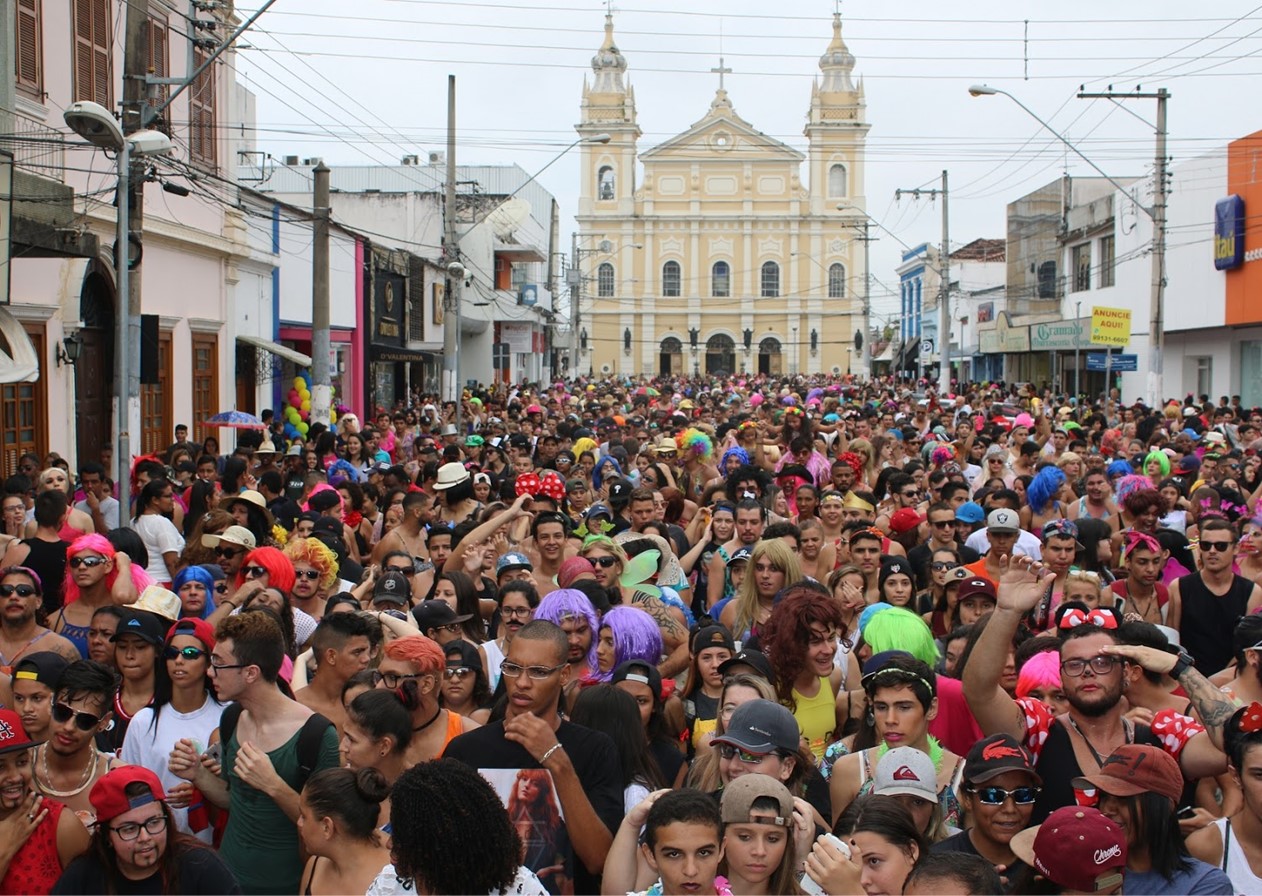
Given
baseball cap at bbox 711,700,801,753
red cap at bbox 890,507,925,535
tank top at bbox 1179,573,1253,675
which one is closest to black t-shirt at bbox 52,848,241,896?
baseball cap at bbox 711,700,801,753

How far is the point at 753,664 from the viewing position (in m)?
5.59

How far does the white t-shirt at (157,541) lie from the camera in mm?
9602

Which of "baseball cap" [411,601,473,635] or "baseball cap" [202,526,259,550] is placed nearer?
"baseball cap" [411,601,473,635]

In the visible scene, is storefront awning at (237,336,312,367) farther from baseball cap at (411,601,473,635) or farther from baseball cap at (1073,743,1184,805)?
baseball cap at (1073,743,1184,805)

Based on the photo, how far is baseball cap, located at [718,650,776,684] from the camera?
5.53 meters

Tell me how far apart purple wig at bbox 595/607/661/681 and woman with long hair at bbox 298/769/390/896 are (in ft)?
5.51

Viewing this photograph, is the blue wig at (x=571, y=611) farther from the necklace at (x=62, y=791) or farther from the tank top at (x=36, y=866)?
the tank top at (x=36, y=866)

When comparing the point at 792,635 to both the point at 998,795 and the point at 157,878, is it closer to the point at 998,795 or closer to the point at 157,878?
the point at 998,795

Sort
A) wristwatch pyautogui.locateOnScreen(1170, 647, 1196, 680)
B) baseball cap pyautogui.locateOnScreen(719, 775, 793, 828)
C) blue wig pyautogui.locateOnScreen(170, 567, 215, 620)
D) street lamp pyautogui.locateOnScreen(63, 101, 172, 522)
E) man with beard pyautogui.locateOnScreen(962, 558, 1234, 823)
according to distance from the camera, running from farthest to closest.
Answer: street lamp pyautogui.locateOnScreen(63, 101, 172, 522) < blue wig pyautogui.locateOnScreen(170, 567, 215, 620) < wristwatch pyautogui.locateOnScreen(1170, 647, 1196, 680) < man with beard pyautogui.locateOnScreen(962, 558, 1234, 823) < baseball cap pyautogui.locateOnScreen(719, 775, 793, 828)

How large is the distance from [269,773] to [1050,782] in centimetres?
262

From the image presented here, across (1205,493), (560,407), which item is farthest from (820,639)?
(560,407)

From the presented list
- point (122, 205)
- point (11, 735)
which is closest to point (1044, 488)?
point (11, 735)

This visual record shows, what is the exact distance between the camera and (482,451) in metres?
15.8

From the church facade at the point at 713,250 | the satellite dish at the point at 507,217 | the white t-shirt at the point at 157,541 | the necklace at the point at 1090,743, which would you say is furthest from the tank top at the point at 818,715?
the church facade at the point at 713,250
